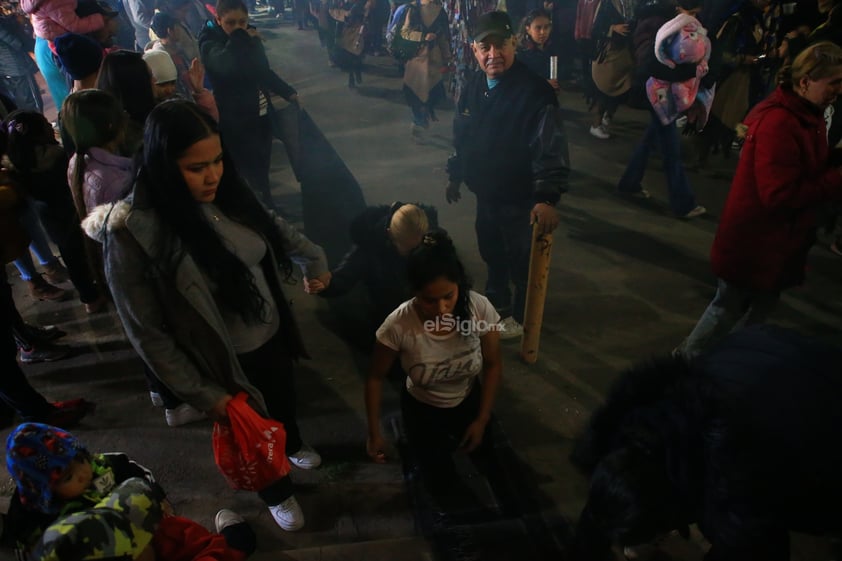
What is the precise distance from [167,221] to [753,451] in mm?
1751

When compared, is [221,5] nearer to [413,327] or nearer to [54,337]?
[54,337]

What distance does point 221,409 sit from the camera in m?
1.93

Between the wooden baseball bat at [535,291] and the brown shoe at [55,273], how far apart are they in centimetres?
371

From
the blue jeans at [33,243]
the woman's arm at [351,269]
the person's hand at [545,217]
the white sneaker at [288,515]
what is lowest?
the white sneaker at [288,515]

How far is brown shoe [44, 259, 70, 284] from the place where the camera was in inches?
168

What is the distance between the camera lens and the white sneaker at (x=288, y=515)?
7.90ft

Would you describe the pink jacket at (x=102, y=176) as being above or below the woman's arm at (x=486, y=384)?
above

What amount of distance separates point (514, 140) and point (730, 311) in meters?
1.55

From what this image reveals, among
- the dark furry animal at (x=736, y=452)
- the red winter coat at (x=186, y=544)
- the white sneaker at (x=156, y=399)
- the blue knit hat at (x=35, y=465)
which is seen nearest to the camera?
the dark furry animal at (x=736, y=452)

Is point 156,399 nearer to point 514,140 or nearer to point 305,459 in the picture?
point 305,459

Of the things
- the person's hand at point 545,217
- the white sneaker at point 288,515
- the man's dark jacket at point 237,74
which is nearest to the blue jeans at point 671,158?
the person's hand at point 545,217

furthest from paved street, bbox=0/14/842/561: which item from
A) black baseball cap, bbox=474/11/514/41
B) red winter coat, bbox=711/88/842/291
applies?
black baseball cap, bbox=474/11/514/41

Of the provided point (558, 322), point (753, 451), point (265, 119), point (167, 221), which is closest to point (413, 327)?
point (167, 221)

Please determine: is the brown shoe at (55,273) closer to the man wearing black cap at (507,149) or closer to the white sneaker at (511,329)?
the man wearing black cap at (507,149)
